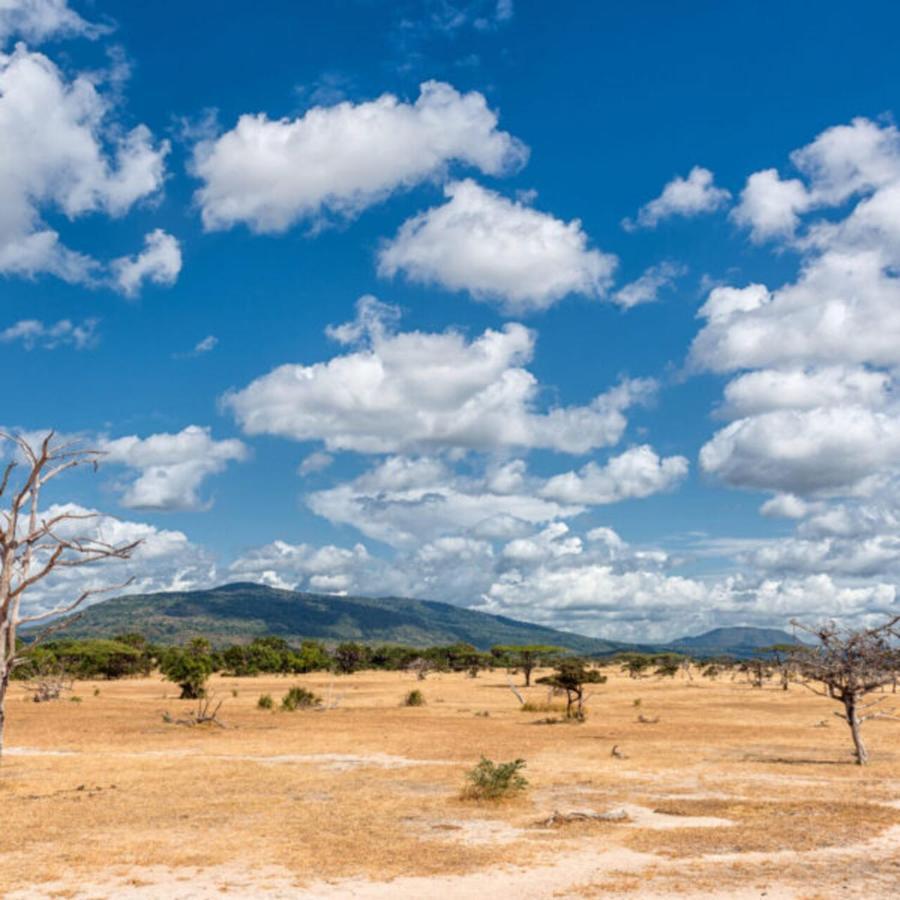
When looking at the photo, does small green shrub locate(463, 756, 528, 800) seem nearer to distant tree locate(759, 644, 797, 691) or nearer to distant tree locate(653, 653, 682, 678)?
distant tree locate(759, 644, 797, 691)

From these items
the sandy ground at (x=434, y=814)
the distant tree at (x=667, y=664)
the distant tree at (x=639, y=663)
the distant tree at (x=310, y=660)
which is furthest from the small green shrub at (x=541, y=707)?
the distant tree at (x=639, y=663)

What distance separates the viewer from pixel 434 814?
21.5 meters

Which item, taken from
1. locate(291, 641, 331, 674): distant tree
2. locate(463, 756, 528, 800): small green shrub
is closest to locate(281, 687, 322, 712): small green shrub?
locate(463, 756, 528, 800): small green shrub

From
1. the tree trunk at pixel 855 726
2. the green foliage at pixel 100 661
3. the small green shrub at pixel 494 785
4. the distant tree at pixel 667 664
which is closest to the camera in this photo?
the small green shrub at pixel 494 785

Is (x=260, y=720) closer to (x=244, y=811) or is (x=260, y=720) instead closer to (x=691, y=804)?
(x=244, y=811)

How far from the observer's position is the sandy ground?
15.0 meters

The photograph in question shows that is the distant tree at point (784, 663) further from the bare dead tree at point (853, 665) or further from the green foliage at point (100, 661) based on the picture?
the green foliage at point (100, 661)

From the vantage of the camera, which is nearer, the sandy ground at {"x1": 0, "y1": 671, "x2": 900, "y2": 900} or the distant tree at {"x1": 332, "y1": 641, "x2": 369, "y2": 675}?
the sandy ground at {"x1": 0, "y1": 671, "x2": 900, "y2": 900}

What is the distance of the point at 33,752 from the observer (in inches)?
1358

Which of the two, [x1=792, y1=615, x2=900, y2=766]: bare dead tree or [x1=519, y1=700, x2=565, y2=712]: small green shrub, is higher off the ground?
[x1=792, y1=615, x2=900, y2=766]: bare dead tree

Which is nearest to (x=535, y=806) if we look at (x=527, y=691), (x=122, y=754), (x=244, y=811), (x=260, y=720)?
(x=244, y=811)

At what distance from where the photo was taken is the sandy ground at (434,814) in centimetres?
1504

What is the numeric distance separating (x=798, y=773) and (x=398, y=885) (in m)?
18.9

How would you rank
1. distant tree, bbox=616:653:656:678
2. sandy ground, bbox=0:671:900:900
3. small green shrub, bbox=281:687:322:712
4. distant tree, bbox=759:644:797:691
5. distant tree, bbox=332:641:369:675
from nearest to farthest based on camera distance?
sandy ground, bbox=0:671:900:900 < distant tree, bbox=759:644:797:691 < small green shrub, bbox=281:687:322:712 < distant tree, bbox=616:653:656:678 < distant tree, bbox=332:641:369:675
